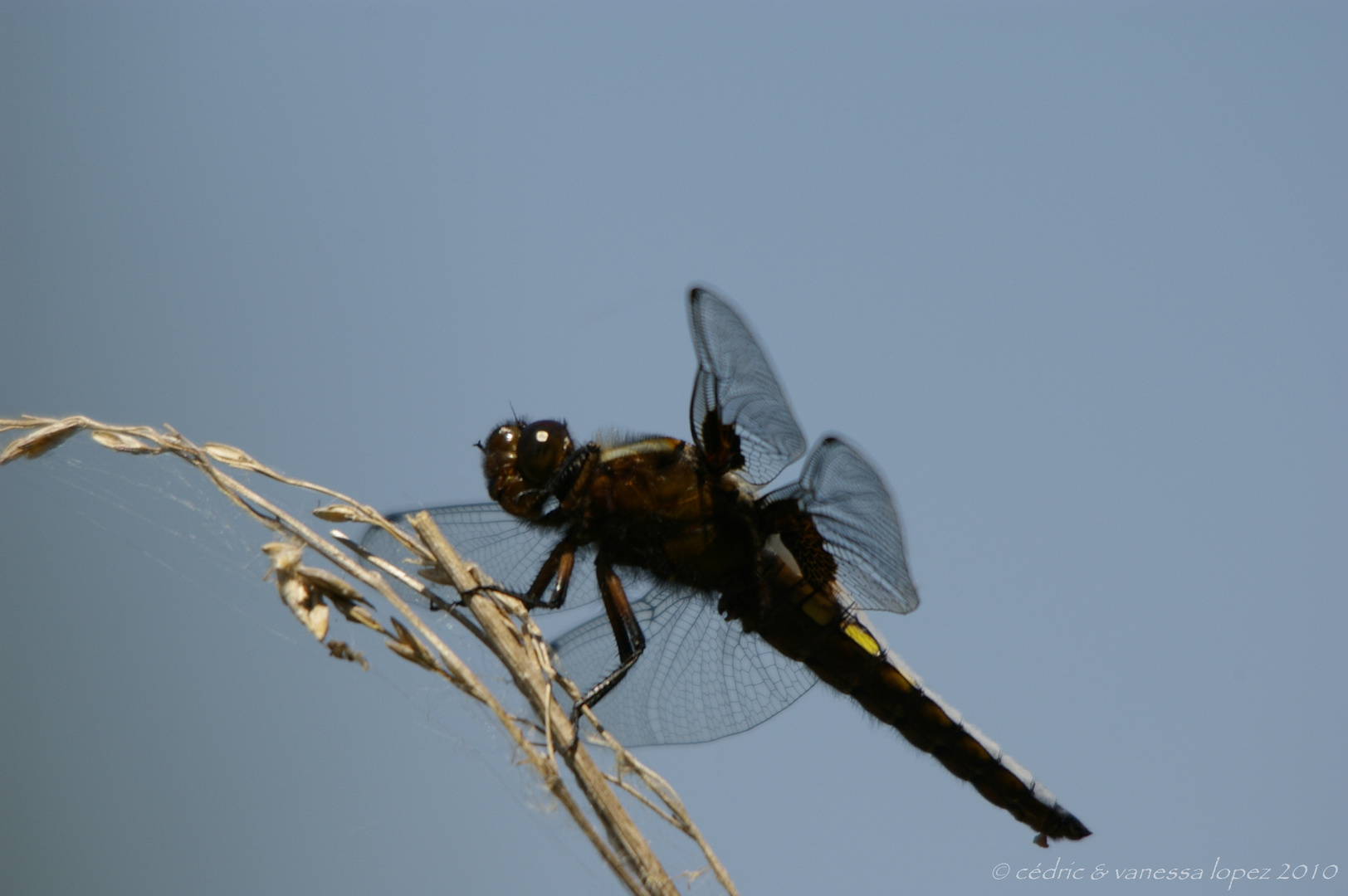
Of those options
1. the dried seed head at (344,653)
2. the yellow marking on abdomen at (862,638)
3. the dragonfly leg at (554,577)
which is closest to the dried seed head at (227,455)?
the dried seed head at (344,653)

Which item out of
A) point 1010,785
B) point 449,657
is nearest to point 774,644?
point 1010,785

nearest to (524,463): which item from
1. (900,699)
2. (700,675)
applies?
(700,675)

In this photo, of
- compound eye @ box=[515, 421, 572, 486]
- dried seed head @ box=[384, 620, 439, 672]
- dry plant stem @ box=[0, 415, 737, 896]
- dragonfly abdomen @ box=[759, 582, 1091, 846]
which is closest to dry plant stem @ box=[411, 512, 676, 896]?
dry plant stem @ box=[0, 415, 737, 896]

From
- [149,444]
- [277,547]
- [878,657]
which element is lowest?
[878,657]

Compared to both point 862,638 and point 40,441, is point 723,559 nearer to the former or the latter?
point 862,638

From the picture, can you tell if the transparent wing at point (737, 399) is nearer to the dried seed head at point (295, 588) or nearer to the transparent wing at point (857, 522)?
the transparent wing at point (857, 522)

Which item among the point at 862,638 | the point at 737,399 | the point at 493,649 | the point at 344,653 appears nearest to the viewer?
the point at 344,653

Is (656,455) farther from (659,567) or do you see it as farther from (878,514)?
(878,514)
